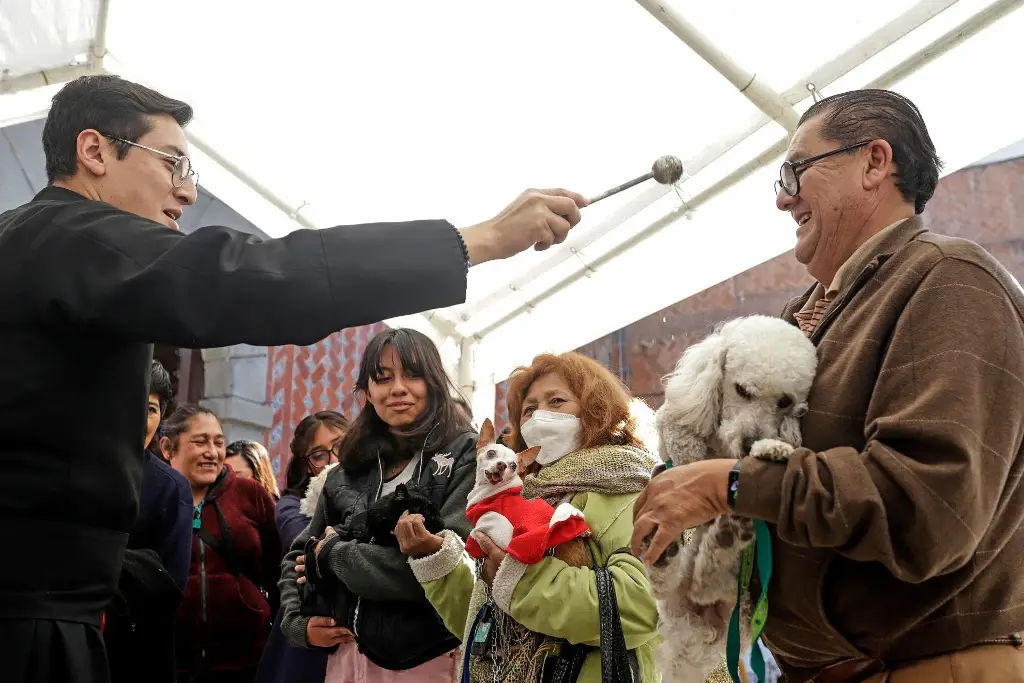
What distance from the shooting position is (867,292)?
168 cm

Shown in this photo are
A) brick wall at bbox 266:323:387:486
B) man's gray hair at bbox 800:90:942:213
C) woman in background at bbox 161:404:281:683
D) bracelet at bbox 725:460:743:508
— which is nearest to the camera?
bracelet at bbox 725:460:743:508

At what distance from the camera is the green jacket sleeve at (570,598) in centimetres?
231

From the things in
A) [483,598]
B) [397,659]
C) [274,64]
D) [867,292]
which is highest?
[274,64]

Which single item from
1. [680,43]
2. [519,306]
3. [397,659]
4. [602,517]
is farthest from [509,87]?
[397,659]

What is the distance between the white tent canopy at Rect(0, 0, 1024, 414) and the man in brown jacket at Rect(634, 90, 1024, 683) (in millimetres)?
1218

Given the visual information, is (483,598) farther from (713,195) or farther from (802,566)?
(713,195)

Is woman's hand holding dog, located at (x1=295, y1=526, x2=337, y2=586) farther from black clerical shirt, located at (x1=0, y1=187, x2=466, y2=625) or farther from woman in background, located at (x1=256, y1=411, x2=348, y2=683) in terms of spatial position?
black clerical shirt, located at (x1=0, y1=187, x2=466, y2=625)

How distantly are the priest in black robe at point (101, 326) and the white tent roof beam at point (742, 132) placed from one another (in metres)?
1.48

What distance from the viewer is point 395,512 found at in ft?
9.59

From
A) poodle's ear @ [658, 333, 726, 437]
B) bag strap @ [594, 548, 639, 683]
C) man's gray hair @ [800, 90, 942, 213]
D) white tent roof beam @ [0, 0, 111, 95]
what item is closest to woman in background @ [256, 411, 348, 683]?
bag strap @ [594, 548, 639, 683]

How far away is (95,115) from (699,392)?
4.68 ft

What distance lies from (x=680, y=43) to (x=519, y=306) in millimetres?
1542

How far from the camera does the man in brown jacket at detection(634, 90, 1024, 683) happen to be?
139cm

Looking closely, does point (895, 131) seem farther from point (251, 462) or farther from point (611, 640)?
point (251, 462)
